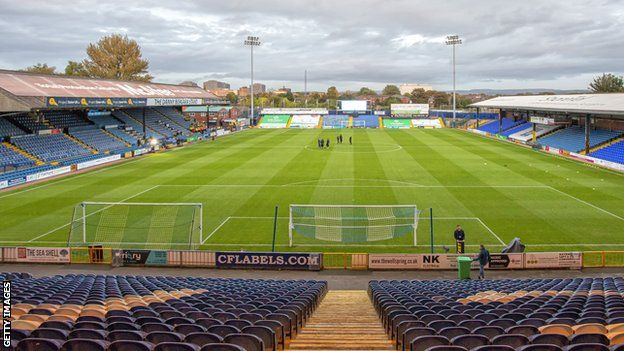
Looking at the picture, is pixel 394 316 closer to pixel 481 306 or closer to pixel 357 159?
pixel 481 306

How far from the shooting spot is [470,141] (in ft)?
257

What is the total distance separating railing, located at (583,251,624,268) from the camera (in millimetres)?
22141

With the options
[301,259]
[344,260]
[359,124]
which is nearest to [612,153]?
[344,260]

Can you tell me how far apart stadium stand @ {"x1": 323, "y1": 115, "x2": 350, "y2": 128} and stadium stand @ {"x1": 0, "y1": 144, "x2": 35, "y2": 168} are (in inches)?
3152

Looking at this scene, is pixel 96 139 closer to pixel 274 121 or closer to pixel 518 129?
pixel 518 129

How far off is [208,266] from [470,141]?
6237 cm

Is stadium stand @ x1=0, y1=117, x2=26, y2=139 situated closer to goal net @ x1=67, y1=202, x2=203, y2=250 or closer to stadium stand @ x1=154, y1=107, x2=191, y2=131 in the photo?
goal net @ x1=67, y1=202, x2=203, y2=250

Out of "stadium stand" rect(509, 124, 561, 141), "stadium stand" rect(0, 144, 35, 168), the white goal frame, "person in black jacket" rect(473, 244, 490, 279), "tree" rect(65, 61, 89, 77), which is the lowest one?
"person in black jacket" rect(473, 244, 490, 279)

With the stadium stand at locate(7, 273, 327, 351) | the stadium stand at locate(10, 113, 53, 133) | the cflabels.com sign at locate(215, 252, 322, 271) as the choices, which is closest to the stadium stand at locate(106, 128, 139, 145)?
the stadium stand at locate(10, 113, 53, 133)

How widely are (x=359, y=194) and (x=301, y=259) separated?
14831 millimetres

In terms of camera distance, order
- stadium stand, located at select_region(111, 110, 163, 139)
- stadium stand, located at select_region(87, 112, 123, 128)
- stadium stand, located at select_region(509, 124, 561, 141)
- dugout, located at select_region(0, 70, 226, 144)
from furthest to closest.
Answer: stadium stand, located at select_region(111, 110, 163, 139), stadium stand, located at select_region(509, 124, 561, 141), stadium stand, located at select_region(87, 112, 123, 128), dugout, located at select_region(0, 70, 226, 144)

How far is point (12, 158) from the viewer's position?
46.6 metres

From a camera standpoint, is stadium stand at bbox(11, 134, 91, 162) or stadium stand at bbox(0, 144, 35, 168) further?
stadium stand at bbox(11, 134, 91, 162)

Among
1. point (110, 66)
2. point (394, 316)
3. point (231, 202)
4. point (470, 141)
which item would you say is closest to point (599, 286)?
point (394, 316)
